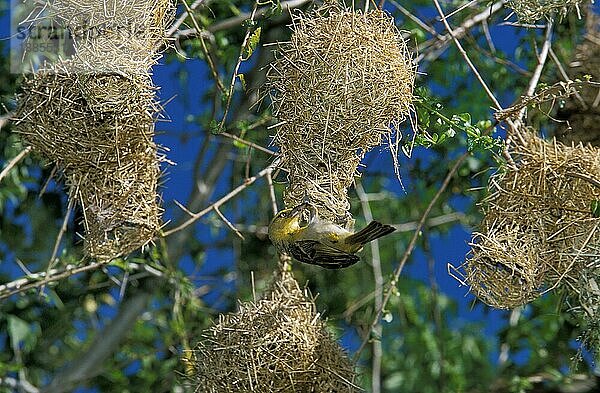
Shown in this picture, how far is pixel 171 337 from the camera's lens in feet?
8.58

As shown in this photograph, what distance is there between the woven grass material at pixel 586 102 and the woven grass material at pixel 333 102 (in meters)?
0.55

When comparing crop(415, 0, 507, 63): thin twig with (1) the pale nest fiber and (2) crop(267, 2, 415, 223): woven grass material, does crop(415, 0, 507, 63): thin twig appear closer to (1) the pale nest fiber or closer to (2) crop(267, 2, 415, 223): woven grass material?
(2) crop(267, 2, 415, 223): woven grass material

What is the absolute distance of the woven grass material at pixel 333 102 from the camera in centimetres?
134

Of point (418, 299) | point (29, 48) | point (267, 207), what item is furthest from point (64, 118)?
point (418, 299)

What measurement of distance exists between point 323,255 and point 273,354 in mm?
263

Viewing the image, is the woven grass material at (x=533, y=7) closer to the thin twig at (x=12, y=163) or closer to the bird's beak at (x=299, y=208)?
the bird's beak at (x=299, y=208)

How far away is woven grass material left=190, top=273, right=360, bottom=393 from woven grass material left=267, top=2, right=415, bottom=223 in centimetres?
27

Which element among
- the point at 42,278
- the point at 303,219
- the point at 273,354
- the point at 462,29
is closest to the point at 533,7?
the point at 462,29

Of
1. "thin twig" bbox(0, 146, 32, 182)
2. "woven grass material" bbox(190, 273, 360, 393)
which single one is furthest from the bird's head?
"thin twig" bbox(0, 146, 32, 182)

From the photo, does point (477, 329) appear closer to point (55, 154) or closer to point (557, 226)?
point (557, 226)

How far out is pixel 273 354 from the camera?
4.94 feet

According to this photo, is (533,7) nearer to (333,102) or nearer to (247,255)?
(333,102)

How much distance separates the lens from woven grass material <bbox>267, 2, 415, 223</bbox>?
1.34m

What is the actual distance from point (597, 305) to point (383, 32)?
509mm
